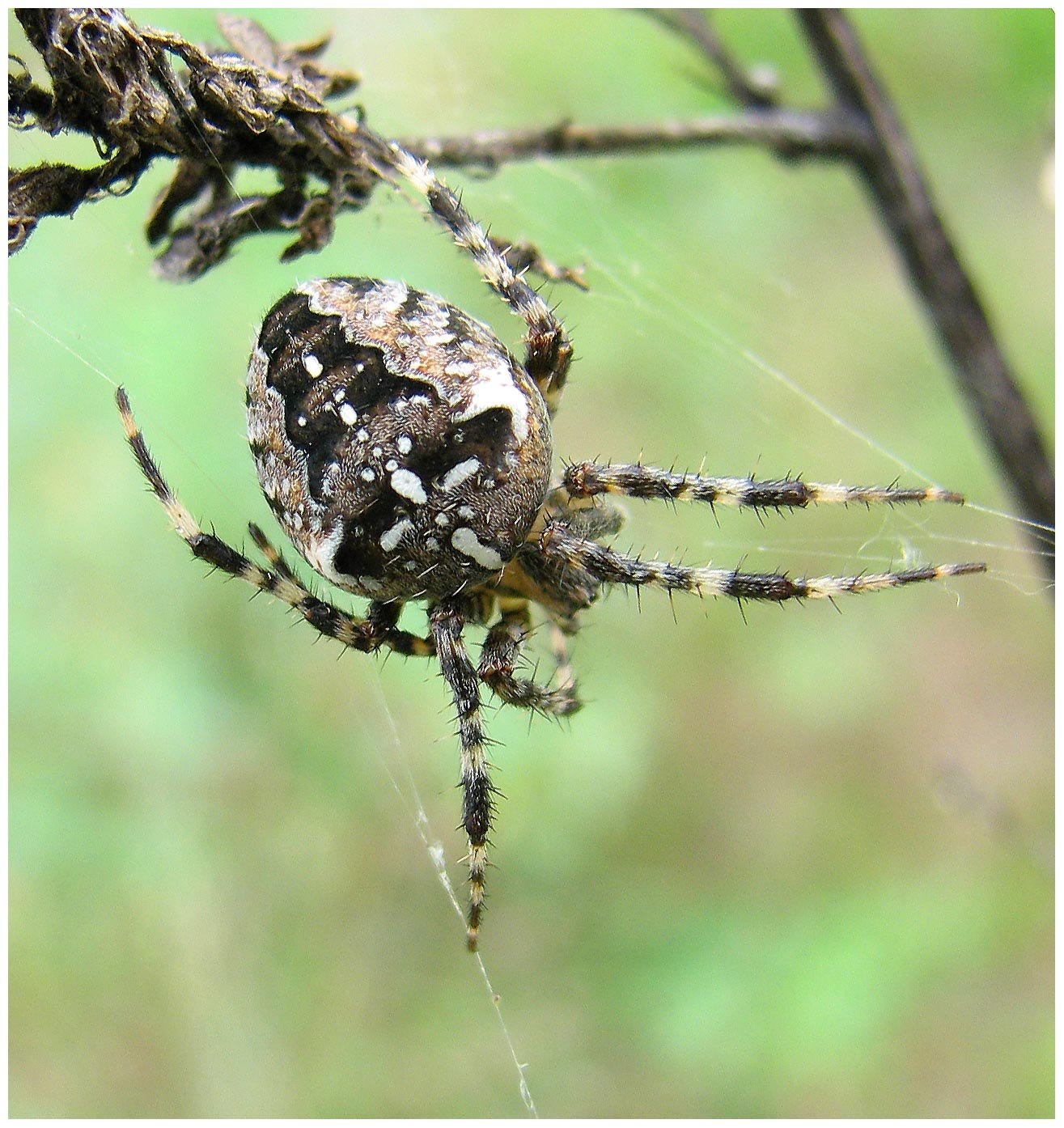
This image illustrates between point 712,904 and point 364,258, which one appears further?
point 712,904

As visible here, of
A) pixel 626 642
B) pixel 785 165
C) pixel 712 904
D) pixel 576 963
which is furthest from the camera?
pixel 626 642

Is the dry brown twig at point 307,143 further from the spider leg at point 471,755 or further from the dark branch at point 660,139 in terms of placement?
the spider leg at point 471,755

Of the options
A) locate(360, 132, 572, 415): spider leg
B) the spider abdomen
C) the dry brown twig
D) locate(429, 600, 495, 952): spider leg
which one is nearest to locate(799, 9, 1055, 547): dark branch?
the dry brown twig

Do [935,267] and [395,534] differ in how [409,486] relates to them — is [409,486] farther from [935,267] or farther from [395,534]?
[935,267]

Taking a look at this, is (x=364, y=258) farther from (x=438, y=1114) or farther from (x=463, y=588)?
(x=438, y=1114)

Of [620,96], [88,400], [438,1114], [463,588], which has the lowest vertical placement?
[438,1114]

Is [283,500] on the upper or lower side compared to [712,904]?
lower

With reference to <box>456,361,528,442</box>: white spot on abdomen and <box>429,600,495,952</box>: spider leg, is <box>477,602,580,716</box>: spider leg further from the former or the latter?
<box>456,361,528,442</box>: white spot on abdomen

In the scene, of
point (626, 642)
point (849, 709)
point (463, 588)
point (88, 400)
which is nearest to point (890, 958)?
point (849, 709)
